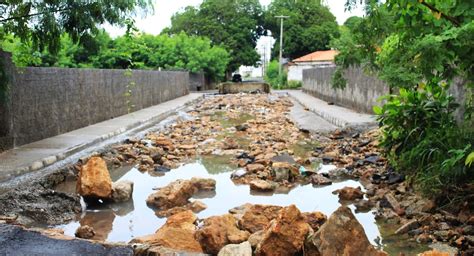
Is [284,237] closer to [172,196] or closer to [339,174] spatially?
[172,196]

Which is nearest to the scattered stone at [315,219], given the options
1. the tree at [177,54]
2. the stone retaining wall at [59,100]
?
the stone retaining wall at [59,100]

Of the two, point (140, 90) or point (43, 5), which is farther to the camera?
point (140, 90)

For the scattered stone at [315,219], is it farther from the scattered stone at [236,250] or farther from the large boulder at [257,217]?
the scattered stone at [236,250]

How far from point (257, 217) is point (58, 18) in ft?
18.1

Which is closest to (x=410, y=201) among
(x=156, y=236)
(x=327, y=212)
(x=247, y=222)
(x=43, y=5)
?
(x=327, y=212)

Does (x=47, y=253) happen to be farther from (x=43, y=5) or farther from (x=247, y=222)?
(x=43, y=5)

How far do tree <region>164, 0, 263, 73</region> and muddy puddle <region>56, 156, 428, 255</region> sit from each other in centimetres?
4642

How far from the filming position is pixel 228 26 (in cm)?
5684

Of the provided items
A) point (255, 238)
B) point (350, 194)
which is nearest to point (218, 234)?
point (255, 238)

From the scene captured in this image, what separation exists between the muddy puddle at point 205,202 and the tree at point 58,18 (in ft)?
8.27

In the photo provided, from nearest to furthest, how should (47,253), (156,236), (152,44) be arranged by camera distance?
1. (47,253)
2. (156,236)
3. (152,44)

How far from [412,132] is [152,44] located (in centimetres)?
3452

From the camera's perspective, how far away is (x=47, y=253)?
382 cm

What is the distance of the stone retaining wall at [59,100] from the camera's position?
33.8 feet
